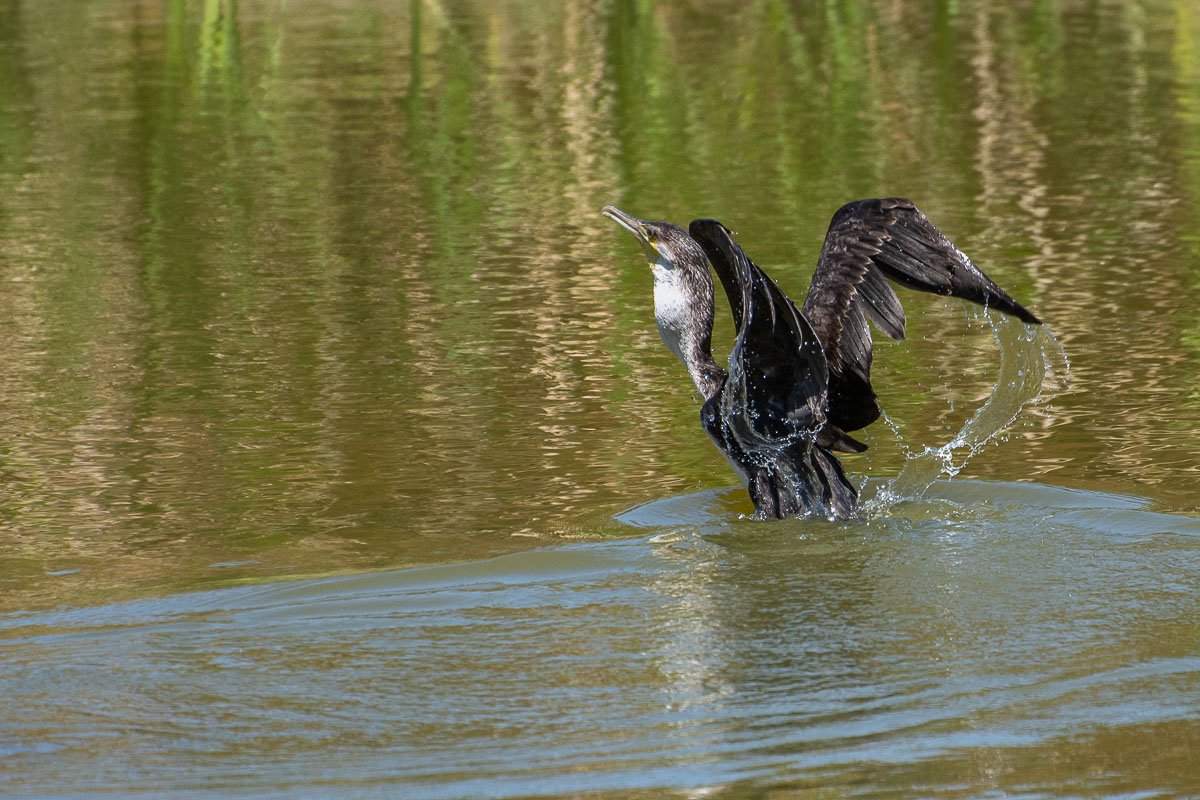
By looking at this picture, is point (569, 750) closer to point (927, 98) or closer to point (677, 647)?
point (677, 647)

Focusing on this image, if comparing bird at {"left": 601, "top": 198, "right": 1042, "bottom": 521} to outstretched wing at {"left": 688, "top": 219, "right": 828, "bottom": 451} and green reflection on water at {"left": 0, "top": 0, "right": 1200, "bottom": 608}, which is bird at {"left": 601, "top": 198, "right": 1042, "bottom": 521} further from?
green reflection on water at {"left": 0, "top": 0, "right": 1200, "bottom": 608}

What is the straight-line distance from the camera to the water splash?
634 centimetres

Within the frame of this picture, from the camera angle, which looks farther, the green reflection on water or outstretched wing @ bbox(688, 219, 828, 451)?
the green reflection on water

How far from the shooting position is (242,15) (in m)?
21.2

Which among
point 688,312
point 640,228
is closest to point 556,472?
point 688,312

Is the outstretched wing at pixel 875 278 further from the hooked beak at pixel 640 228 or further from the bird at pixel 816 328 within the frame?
the hooked beak at pixel 640 228

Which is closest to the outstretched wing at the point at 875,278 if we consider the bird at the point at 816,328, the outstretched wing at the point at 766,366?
the bird at the point at 816,328

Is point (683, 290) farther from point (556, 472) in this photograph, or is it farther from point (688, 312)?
point (556, 472)

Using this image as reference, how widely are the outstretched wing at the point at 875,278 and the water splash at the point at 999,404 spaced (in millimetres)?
282

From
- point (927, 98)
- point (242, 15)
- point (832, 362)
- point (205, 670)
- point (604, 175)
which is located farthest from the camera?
point (242, 15)

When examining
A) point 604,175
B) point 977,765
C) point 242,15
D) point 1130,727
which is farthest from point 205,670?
point 242,15

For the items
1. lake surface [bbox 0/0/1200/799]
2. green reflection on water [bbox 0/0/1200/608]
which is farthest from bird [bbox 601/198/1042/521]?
green reflection on water [bbox 0/0/1200/608]

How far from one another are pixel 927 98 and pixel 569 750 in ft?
40.6

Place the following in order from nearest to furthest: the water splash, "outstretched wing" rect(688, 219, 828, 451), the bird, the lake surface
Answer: the lake surface → "outstretched wing" rect(688, 219, 828, 451) → the bird → the water splash
